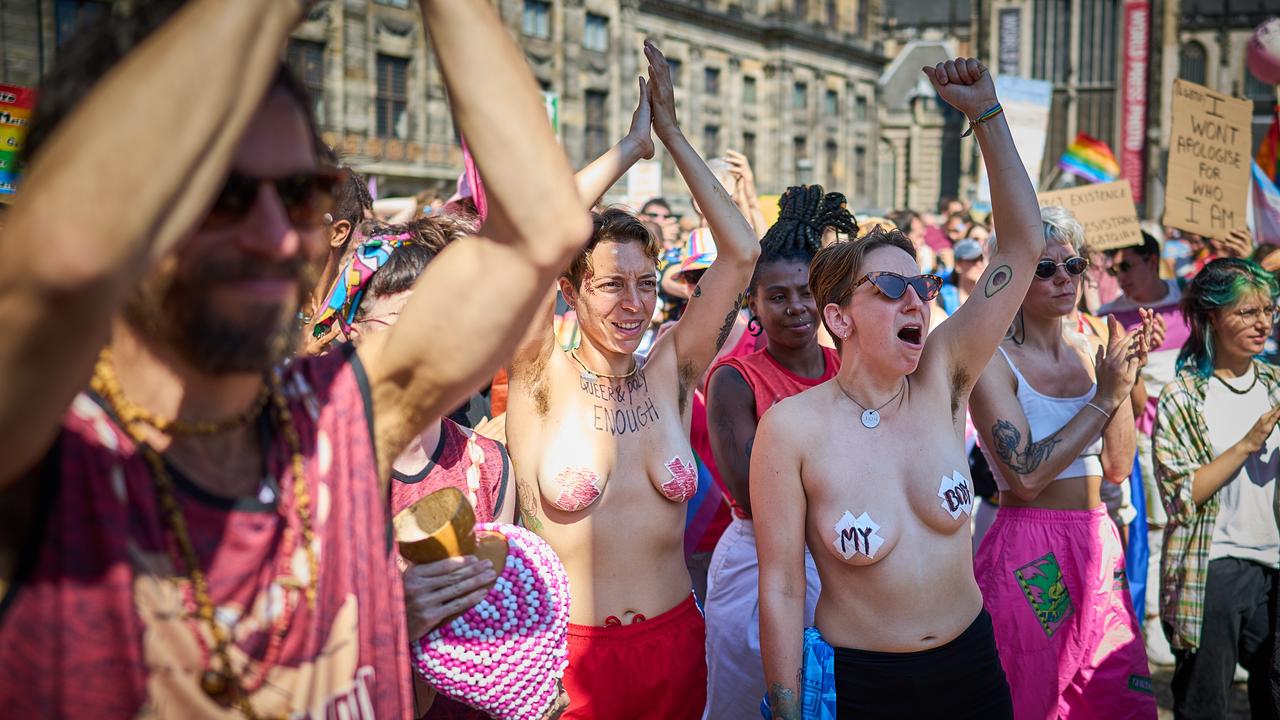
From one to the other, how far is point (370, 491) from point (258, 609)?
0.82ft

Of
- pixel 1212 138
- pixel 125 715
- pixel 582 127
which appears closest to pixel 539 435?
pixel 125 715

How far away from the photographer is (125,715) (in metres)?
1.35

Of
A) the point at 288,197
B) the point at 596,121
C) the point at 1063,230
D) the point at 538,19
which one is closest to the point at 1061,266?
the point at 1063,230

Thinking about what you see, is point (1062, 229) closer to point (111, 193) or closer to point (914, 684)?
point (914, 684)

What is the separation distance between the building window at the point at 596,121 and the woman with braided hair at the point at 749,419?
113 feet

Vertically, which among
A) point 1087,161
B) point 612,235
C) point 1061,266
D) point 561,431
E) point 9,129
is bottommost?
point 561,431

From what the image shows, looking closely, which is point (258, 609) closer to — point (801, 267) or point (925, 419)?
point (925, 419)

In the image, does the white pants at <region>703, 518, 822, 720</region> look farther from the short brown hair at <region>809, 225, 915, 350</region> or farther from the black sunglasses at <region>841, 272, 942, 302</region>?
the black sunglasses at <region>841, 272, 942, 302</region>

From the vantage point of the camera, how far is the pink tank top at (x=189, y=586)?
4.33 ft

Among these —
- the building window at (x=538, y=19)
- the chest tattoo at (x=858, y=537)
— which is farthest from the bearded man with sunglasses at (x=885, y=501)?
the building window at (x=538, y=19)

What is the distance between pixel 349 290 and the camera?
12.1ft

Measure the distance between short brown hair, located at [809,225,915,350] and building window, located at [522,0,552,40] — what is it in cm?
3415

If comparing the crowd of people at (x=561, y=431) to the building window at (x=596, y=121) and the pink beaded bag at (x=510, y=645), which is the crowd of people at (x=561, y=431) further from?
the building window at (x=596, y=121)

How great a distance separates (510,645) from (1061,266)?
3.15 metres
